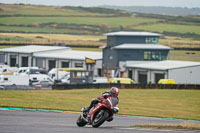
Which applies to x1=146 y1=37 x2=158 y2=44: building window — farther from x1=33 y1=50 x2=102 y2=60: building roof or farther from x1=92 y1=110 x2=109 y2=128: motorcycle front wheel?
x1=92 y1=110 x2=109 y2=128: motorcycle front wheel

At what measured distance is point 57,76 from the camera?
6488cm

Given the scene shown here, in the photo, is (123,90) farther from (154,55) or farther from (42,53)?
(42,53)

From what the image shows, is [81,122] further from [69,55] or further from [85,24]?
[85,24]

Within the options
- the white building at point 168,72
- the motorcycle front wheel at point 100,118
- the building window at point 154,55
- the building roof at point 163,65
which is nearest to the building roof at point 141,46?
the building window at point 154,55

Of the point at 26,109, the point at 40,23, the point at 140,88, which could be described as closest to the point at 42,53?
the point at 140,88

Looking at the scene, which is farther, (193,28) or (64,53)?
(193,28)

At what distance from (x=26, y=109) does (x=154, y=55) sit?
170 ft

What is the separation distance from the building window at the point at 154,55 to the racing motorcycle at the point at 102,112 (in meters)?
57.5

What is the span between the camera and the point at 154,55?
7288 cm

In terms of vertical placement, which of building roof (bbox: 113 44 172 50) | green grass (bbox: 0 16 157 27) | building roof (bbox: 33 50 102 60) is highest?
green grass (bbox: 0 16 157 27)

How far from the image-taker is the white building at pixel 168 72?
63.4 metres

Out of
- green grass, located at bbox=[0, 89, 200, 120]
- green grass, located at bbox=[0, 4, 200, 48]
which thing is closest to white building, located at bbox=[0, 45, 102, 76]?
green grass, located at bbox=[0, 89, 200, 120]

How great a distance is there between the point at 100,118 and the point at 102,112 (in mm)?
207

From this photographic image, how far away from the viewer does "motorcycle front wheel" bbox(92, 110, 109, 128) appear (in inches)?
610
